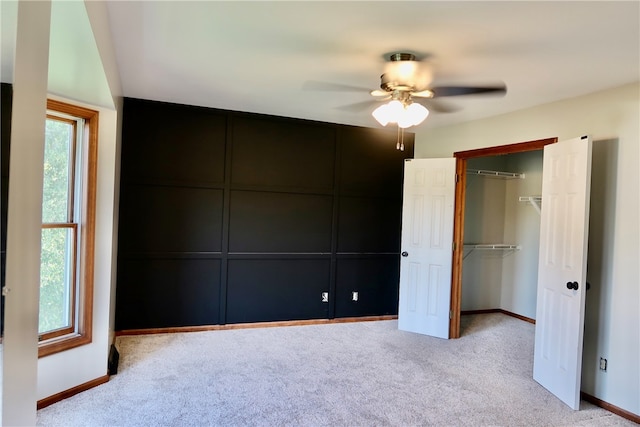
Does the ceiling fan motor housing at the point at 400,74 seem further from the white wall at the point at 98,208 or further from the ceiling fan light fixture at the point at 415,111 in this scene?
the white wall at the point at 98,208

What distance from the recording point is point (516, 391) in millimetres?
3111

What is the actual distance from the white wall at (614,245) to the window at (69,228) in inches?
150

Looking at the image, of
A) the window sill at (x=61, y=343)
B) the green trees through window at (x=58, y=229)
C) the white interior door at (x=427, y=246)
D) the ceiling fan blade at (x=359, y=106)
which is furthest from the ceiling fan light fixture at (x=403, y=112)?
the window sill at (x=61, y=343)

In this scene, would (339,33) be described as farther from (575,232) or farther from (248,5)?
(575,232)

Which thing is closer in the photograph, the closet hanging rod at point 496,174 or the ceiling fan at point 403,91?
the ceiling fan at point 403,91

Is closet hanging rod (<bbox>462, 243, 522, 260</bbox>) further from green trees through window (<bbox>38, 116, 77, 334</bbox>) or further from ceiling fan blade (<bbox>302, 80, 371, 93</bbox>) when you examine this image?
green trees through window (<bbox>38, 116, 77, 334</bbox>)

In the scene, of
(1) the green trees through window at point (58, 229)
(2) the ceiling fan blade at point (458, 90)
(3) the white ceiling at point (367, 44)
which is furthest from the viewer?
(2) the ceiling fan blade at point (458, 90)

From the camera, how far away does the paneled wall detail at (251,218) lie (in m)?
4.08

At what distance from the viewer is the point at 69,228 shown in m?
2.89

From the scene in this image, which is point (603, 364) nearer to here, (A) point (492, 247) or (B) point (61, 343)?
(A) point (492, 247)

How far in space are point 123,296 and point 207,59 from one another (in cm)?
258

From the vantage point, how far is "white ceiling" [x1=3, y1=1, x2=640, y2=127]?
202cm

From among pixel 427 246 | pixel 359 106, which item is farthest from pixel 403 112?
pixel 427 246

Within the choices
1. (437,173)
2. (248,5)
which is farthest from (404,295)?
(248,5)
